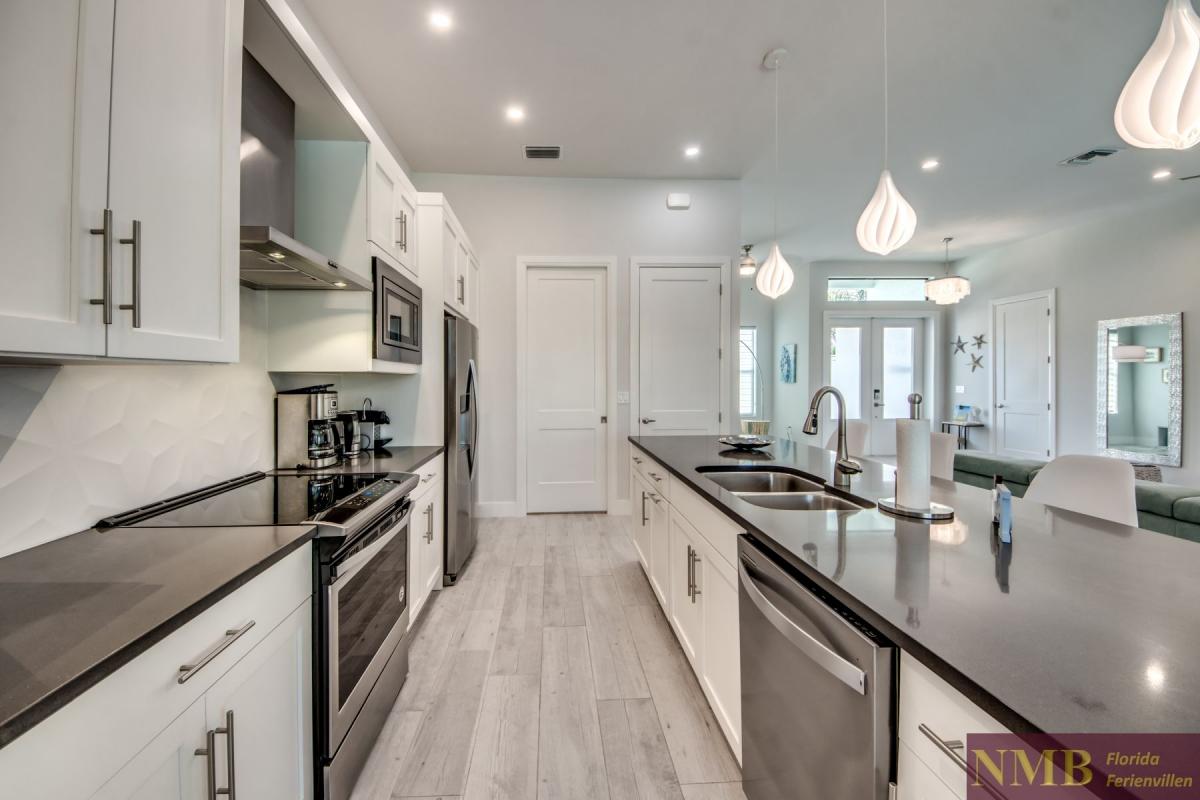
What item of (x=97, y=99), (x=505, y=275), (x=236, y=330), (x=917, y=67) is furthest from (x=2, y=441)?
(x=917, y=67)

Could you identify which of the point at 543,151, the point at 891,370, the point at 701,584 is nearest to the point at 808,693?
the point at 701,584

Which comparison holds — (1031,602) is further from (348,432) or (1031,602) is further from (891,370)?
(891,370)

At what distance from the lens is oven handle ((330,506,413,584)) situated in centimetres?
129

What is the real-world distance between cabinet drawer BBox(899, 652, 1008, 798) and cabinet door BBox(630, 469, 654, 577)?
5.92ft

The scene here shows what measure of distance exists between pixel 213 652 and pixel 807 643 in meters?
1.11

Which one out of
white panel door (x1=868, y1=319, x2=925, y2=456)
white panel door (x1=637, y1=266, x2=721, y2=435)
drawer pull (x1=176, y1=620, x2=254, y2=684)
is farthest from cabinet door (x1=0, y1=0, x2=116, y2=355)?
white panel door (x1=868, y1=319, x2=925, y2=456)

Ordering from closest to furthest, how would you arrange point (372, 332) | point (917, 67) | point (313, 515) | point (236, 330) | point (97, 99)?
point (97, 99) < point (236, 330) < point (313, 515) < point (372, 332) < point (917, 67)

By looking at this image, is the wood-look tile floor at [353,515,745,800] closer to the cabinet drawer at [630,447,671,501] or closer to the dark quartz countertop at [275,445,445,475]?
the cabinet drawer at [630,447,671,501]

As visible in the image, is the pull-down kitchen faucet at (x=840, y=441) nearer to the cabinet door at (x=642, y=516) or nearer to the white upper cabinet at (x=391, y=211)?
the cabinet door at (x=642, y=516)

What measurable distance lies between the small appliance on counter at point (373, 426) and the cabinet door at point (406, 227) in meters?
0.82

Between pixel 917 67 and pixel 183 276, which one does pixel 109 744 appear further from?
pixel 917 67

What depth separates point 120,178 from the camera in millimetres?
892

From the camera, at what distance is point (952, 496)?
150cm

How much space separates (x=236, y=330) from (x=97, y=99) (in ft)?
1.73
